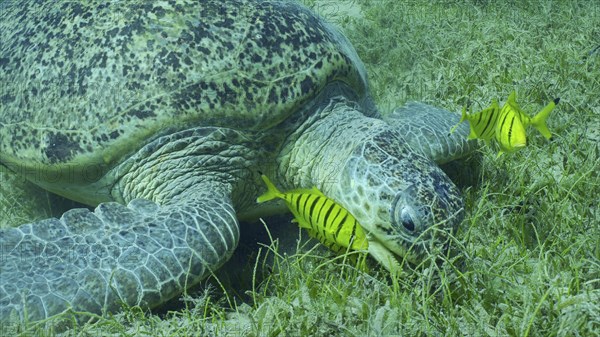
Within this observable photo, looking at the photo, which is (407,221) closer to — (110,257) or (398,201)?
(398,201)

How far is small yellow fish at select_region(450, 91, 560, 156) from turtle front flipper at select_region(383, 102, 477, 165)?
50cm

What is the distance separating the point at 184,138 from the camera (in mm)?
3586

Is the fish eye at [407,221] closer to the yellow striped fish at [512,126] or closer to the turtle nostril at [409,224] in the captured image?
the turtle nostril at [409,224]

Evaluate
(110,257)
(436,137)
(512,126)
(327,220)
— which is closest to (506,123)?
(512,126)

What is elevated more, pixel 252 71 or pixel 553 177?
pixel 252 71

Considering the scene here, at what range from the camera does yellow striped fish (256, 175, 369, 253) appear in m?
2.84

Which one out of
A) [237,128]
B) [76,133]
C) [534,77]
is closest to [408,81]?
[534,77]

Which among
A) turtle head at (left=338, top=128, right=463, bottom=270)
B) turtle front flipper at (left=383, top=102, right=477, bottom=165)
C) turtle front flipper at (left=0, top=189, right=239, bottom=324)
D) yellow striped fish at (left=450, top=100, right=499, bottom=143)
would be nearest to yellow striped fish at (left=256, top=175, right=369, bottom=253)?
turtle head at (left=338, top=128, right=463, bottom=270)

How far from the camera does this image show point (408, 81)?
581 centimetres

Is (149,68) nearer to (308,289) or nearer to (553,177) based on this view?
(308,289)

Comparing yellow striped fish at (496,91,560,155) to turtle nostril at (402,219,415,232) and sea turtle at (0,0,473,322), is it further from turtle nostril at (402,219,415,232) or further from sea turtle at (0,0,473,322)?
turtle nostril at (402,219,415,232)

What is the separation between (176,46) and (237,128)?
681 millimetres

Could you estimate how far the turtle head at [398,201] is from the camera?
2.99 metres

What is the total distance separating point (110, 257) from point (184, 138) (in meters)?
1.01
